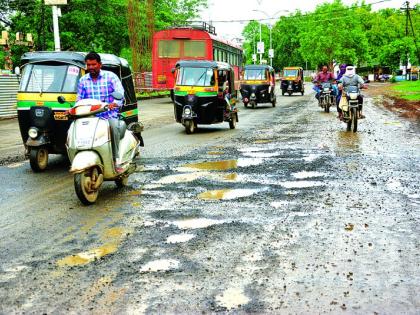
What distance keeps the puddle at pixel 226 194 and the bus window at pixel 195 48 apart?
928 inches

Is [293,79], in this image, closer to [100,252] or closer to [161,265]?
[100,252]

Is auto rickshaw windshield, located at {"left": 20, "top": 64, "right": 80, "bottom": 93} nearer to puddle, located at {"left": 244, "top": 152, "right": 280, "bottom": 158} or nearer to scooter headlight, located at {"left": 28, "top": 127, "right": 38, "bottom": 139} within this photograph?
scooter headlight, located at {"left": 28, "top": 127, "right": 38, "bottom": 139}

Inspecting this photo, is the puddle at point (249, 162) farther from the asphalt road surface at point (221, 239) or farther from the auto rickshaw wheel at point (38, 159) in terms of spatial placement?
the auto rickshaw wheel at point (38, 159)

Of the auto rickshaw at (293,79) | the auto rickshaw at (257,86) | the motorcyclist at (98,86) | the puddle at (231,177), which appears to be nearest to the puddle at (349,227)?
the puddle at (231,177)

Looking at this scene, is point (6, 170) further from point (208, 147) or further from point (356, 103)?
point (356, 103)

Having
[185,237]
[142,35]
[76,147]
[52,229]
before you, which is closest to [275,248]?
[185,237]

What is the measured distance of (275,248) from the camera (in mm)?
4996

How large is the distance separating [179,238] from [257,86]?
23881 mm

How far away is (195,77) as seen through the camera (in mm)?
16297

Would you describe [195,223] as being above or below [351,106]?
below

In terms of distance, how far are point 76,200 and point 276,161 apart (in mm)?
4148

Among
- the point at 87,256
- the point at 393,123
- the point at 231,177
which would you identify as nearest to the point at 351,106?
the point at 393,123

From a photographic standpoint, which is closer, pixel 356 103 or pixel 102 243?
pixel 102 243

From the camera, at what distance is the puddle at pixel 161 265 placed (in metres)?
4.49
